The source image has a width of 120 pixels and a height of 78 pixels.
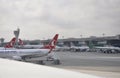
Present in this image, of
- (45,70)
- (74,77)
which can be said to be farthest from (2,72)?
(74,77)

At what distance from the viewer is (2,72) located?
98.6 inches

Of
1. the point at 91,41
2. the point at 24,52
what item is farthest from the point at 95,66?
the point at 91,41

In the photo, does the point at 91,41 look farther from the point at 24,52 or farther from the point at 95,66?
the point at 95,66

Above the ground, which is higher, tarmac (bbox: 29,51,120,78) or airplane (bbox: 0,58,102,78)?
airplane (bbox: 0,58,102,78)

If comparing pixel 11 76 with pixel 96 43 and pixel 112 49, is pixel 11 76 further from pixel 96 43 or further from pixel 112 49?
pixel 96 43

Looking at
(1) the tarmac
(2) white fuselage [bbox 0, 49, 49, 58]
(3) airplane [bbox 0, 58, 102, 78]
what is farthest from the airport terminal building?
(3) airplane [bbox 0, 58, 102, 78]

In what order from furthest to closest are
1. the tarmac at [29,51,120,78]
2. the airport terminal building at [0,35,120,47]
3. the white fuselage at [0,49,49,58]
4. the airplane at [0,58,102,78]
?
the airport terminal building at [0,35,120,47] < the white fuselage at [0,49,49,58] < the tarmac at [29,51,120,78] < the airplane at [0,58,102,78]

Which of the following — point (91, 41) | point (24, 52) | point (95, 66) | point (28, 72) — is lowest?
point (95, 66)

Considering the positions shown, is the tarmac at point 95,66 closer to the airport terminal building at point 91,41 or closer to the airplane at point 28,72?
the airplane at point 28,72

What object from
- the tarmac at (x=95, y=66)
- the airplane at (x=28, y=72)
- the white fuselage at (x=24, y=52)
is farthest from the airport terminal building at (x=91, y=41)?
the airplane at (x=28, y=72)

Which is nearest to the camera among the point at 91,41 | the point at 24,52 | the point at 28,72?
the point at 28,72

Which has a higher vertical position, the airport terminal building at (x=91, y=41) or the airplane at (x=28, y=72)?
the airport terminal building at (x=91, y=41)

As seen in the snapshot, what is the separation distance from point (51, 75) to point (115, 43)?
142068 mm

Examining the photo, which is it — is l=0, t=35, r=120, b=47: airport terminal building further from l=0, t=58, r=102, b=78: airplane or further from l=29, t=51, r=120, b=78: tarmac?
l=0, t=58, r=102, b=78: airplane
